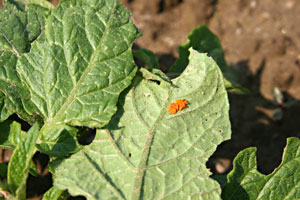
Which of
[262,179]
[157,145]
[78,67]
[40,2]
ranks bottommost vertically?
[262,179]

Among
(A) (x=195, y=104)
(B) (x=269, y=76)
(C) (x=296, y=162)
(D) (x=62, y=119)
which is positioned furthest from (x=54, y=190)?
(B) (x=269, y=76)

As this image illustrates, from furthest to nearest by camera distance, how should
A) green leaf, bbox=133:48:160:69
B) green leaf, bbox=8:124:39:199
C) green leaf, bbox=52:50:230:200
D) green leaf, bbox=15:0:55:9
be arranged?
1. green leaf, bbox=133:48:160:69
2. green leaf, bbox=15:0:55:9
3. green leaf, bbox=52:50:230:200
4. green leaf, bbox=8:124:39:199

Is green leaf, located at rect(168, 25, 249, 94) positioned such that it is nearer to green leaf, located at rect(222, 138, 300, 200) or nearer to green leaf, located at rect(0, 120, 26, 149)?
green leaf, located at rect(222, 138, 300, 200)

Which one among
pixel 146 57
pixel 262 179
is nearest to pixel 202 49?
pixel 146 57

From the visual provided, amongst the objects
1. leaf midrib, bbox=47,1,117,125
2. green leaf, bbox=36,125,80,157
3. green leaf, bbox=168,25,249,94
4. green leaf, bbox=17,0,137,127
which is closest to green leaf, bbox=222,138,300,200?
green leaf, bbox=168,25,249,94

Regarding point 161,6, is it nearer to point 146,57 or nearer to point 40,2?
point 146,57

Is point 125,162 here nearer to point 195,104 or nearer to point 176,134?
point 176,134
